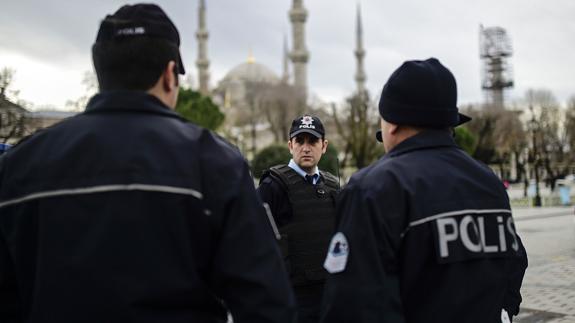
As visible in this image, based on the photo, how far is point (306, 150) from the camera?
4.56 metres

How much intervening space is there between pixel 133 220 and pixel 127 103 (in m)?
0.41

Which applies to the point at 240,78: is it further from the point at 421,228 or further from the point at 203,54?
the point at 421,228

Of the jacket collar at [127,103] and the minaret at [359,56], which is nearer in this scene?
the jacket collar at [127,103]

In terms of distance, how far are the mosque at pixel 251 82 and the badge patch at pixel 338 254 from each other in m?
42.9

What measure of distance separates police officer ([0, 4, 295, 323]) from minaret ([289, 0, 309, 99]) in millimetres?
65413

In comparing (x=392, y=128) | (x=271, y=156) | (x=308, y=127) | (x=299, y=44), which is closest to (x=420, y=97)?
(x=392, y=128)

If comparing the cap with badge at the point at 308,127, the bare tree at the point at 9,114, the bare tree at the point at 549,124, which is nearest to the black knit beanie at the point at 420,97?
the cap with badge at the point at 308,127

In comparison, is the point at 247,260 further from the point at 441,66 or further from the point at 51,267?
the point at 441,66

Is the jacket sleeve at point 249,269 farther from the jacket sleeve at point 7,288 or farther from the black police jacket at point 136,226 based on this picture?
the jacket sleeve at point 7,288

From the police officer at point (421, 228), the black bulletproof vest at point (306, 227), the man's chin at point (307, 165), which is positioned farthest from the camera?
the man's chin at point (307, 165)

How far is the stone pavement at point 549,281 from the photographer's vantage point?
6.32 meters

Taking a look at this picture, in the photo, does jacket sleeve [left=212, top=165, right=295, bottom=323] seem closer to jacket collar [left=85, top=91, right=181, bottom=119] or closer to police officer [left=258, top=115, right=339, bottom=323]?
jacket collar [left=85, top=91, right=181, bottom=119]

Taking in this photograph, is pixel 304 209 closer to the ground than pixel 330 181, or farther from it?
closer to the ground

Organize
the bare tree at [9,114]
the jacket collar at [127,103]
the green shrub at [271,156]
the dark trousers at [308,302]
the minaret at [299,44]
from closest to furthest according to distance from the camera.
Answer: the jacket collar at [127,103]
the dark trousers at [308,302]
the bare tree at [9,114]
the green shrub at [271,156]
the minaret at [299,44]
